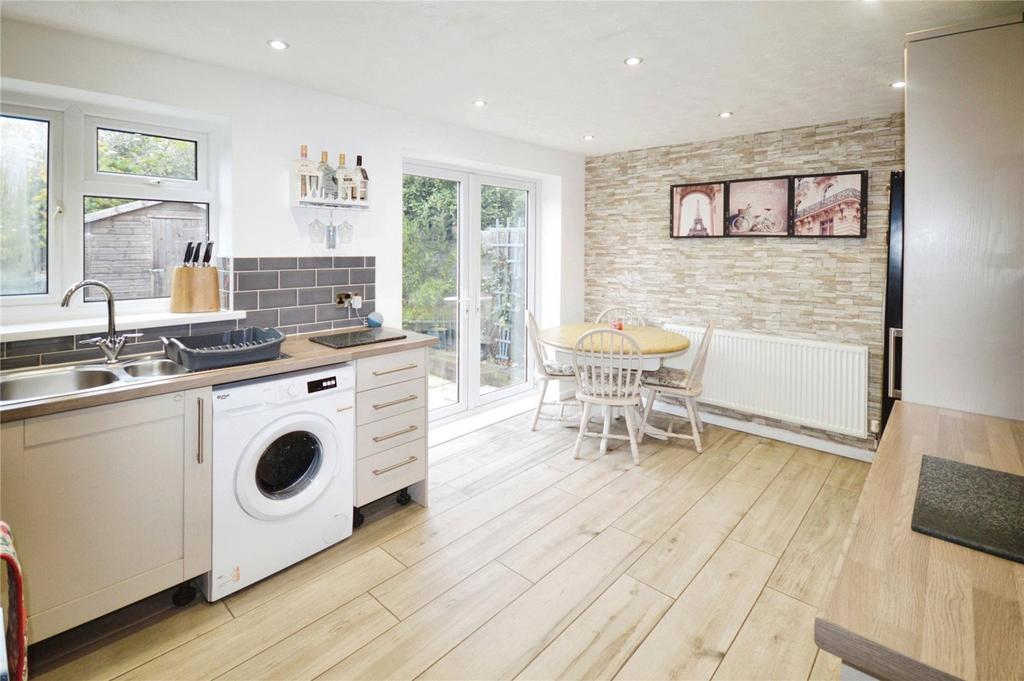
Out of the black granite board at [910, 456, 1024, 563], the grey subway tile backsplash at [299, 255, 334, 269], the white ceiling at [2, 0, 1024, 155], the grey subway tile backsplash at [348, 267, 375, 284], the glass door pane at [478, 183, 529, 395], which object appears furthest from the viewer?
the glass door pane at [478, 183, 529, 395]

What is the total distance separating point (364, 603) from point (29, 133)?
8.10ft

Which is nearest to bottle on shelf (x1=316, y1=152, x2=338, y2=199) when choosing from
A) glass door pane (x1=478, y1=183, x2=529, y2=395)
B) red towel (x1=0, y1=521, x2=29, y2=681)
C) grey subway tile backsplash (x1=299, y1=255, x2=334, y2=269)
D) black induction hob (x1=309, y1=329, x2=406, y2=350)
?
grey subway tile backsplash (x1=299, y1=255, x2=334, y2=269)

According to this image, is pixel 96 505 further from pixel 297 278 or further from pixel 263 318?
pixel 297 278

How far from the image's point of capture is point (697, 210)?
4312mm

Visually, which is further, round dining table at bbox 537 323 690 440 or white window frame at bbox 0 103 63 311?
round dining table at bbox 537 323 690 440

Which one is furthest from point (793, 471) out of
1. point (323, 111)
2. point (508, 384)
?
point (323, 111)

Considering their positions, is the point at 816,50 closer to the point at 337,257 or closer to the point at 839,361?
the point at 839,361

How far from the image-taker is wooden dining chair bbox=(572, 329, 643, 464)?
358 centimetres

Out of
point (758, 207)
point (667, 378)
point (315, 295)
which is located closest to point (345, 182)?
point (315, 295)

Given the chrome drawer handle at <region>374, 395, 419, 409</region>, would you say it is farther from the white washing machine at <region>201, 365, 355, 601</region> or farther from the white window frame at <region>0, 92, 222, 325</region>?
the white window frame at <region>0, 92, 222, 325</region>

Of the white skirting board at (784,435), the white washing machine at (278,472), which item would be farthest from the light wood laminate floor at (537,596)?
the white skirting board at (784,435)

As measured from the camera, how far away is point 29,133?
2.37 meters

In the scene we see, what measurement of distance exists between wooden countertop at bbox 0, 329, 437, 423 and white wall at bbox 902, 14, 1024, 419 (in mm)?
2159

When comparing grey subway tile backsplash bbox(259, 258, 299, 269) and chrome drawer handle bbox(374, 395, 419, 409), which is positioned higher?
grey subway tile backsplash bbox(259, 258, 299, 269)
